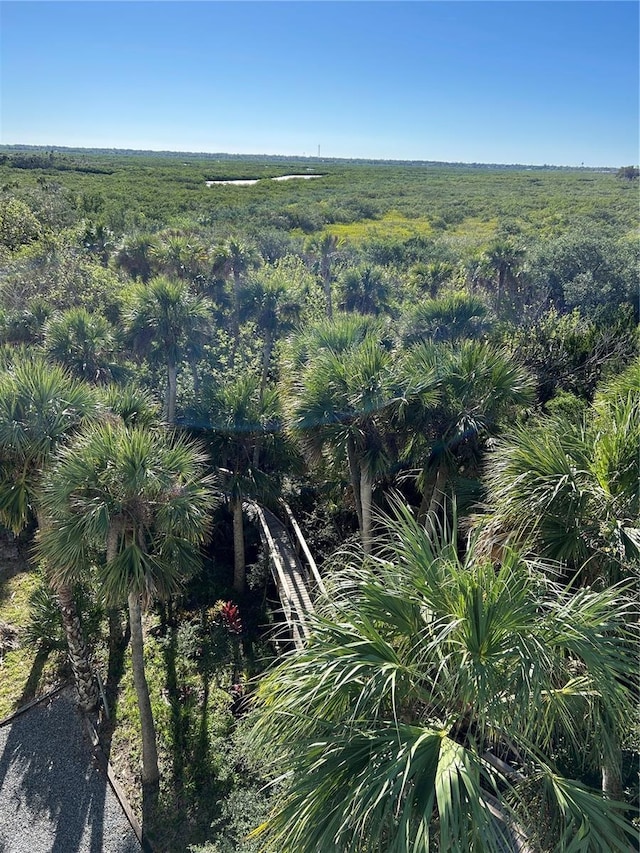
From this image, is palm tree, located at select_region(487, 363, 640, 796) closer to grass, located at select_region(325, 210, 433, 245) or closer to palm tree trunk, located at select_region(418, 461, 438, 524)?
palm tree trunk, located at select_region(418, 461, 438, 524)

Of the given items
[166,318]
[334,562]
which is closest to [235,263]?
[166,318]

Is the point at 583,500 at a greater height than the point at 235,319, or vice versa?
the point at 235,319

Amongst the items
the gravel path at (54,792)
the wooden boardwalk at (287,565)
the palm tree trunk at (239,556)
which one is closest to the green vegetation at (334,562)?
the palm tree trunk at (239,556)

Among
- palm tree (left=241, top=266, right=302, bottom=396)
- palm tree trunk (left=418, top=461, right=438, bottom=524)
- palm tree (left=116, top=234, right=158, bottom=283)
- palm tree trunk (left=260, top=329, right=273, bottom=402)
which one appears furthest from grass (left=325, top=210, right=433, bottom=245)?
palm tree trunk (left=418, top=461, right=438, bottom=524)

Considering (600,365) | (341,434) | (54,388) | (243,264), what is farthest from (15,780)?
(243,264)

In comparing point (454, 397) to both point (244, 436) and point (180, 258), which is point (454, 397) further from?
point (180, 258)

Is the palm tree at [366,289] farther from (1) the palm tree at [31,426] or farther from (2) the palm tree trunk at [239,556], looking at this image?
(1) the palm tree at [31,426]

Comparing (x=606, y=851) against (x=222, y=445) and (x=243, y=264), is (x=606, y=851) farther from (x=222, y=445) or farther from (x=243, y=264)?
(x=243, y=264)
